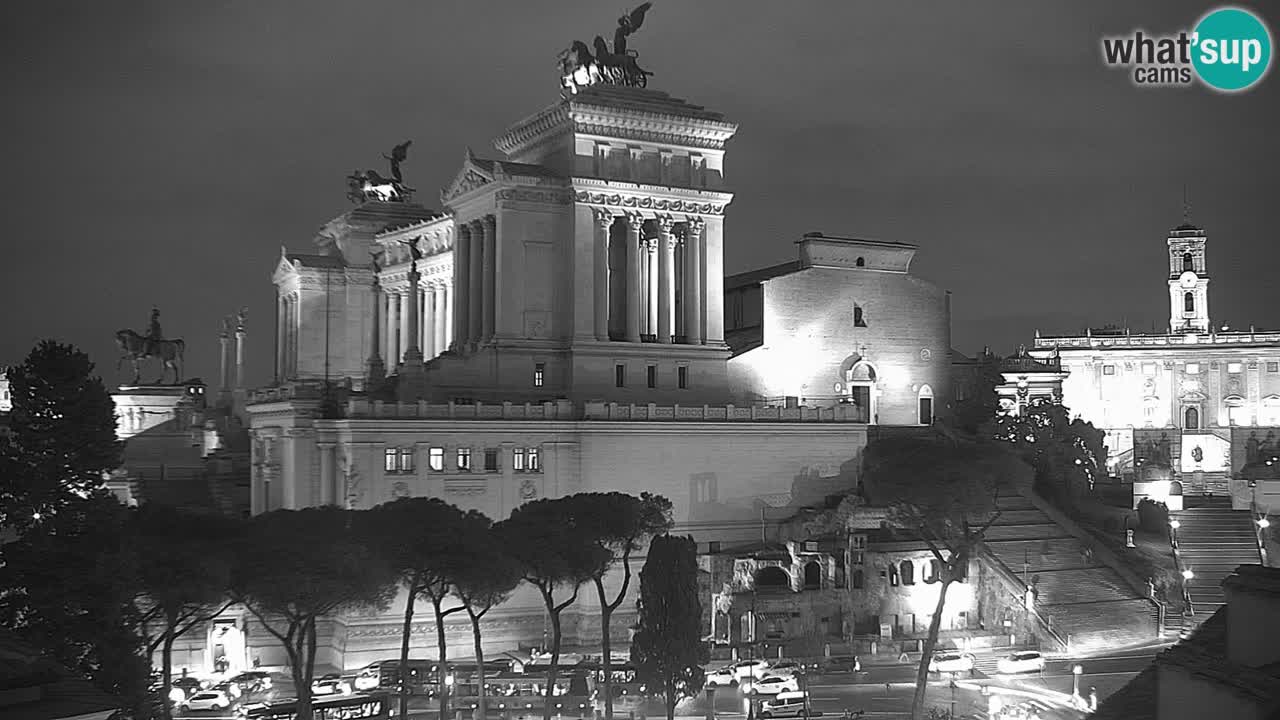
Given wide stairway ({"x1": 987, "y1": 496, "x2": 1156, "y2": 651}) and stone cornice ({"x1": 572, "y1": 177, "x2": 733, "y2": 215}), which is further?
stone cornice ({"x1": 572, "y1": 177, "x2": 733, "y2": 215})

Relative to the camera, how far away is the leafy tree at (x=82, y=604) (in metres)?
43.5

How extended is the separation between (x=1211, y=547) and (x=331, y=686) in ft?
175

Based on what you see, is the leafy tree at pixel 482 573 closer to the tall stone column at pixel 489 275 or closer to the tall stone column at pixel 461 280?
the tall stone column at pixel 489 275

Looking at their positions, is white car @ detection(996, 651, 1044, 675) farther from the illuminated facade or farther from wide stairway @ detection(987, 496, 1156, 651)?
the illuminated facade

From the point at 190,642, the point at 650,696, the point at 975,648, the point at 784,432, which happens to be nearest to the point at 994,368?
the point at 784,432

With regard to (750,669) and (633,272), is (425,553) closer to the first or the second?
(750,669)

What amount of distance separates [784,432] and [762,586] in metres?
12.2

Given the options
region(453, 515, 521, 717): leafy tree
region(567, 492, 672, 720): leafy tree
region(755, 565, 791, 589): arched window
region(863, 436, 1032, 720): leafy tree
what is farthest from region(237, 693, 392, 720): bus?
region(863, 436, 1032, 720): leafy tree

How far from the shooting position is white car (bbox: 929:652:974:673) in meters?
61.9

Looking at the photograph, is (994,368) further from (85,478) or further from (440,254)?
(85,478)

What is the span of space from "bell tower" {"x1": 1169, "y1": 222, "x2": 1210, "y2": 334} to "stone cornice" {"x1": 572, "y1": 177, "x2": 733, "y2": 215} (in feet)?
292

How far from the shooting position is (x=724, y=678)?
59688 millimetres

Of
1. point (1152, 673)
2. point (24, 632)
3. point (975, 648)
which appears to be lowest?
point (975, 648)

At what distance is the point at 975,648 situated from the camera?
6712 cm
